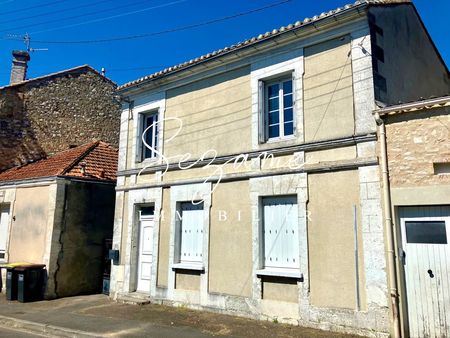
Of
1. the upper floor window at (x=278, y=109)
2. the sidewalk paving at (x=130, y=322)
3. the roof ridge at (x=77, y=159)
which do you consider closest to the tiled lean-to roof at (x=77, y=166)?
the roof ridge at (x=77, y=159)

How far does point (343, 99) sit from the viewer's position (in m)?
7.58

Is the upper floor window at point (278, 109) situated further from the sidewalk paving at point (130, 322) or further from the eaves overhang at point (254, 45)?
the sidewalk paving at point (130, 322)

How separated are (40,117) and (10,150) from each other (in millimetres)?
1721

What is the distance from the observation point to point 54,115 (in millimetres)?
16109

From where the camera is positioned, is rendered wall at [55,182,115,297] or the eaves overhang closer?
the eaves overhang

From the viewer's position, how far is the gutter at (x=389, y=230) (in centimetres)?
634

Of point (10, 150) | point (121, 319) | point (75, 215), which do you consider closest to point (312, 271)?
point (121, 319)

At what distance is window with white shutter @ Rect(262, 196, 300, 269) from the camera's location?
26.1 ft

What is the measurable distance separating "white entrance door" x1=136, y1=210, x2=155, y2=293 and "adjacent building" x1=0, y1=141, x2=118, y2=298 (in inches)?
81.6

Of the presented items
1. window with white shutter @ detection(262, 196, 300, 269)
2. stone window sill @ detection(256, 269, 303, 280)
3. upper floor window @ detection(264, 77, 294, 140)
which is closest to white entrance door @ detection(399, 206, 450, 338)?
stone window sill @ detection(256, 269, 303, 280)

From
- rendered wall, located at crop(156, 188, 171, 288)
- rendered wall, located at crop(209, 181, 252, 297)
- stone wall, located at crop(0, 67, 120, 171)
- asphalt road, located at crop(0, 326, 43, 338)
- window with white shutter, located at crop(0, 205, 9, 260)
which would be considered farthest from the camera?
stone wall, located at crop(0, 67, 120, 171)

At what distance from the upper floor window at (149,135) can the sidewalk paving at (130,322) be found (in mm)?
4137

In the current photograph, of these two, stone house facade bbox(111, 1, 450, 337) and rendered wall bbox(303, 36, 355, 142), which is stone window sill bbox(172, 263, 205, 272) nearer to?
stone house facade bbox(111, 1, 450, 337)

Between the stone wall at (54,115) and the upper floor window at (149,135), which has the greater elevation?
the stone wall at (54,115)
